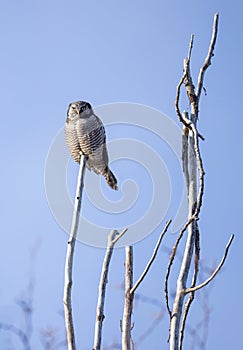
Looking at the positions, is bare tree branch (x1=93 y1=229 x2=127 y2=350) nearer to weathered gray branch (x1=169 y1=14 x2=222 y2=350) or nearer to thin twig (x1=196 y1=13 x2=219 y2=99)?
weathered gray branch (x1=169 y1=14 x2=222 y2=350)

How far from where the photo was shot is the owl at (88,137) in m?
3.76

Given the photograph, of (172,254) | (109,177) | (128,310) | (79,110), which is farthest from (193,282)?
(79,110)

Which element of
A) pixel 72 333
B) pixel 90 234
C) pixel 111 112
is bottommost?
pixel 72 333

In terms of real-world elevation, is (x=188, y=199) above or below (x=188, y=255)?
above

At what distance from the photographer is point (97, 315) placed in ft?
5.20

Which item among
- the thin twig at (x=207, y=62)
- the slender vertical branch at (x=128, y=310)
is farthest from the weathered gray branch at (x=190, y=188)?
the slender vertical branch at (x=128, y=310)

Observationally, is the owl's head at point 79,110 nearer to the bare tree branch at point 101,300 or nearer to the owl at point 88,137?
the owl at point 88,137

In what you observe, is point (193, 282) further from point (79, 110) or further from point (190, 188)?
point (79, 110)

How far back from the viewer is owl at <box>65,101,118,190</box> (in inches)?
148

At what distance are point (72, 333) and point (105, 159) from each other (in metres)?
2.25

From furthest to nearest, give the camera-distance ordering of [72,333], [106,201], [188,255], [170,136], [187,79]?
1. [106,201]
2. [170,136]
3. [187,79]
4. [72,333]
5. [188,255]

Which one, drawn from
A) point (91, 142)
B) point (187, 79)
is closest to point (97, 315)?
point (187, 79)

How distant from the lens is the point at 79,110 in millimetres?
4285

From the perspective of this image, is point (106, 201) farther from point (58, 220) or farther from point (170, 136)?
point (170, 136)
